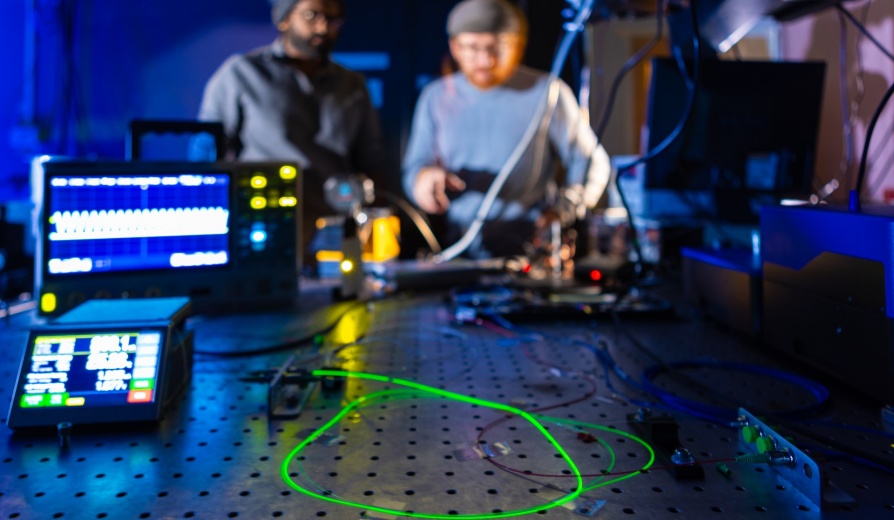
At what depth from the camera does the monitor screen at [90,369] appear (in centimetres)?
81

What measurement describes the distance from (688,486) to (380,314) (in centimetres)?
94

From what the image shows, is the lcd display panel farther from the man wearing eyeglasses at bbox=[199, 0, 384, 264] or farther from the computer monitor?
the man wearing eyeglasses at bbox=[199, 0, 384, 264]

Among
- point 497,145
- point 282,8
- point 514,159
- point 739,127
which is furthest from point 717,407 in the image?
point 282,8

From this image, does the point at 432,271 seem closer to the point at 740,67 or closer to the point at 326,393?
the point at 326,393

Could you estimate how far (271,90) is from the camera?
3.24 m

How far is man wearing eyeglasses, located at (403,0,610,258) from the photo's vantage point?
332 cm

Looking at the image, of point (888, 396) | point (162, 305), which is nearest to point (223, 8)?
point (162, 305)

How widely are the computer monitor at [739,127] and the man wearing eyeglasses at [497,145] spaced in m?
1.40

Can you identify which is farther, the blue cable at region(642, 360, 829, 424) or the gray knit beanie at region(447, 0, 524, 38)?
the gray knit beanie at region(447, 0, 524, 38)

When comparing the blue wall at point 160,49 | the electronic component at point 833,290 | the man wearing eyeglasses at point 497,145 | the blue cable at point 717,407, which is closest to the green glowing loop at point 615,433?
the blue cable at point 717,407

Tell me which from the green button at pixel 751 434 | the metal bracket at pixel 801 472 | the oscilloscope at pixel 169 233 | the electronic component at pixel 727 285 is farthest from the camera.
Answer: the oscilloscope at pixel 169 233

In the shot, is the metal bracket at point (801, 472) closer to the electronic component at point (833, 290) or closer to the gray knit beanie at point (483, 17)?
the electronic component at point (833, 290)

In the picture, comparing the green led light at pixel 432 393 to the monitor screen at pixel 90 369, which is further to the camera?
the monitor screen at pixel 90 369

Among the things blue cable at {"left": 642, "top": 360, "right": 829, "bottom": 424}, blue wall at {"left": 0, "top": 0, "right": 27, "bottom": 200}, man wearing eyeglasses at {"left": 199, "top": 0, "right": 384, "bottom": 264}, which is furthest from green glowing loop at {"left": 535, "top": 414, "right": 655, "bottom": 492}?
blue wall at {"left": 0, "top": 0, "right": 27, "bottom": 200}
